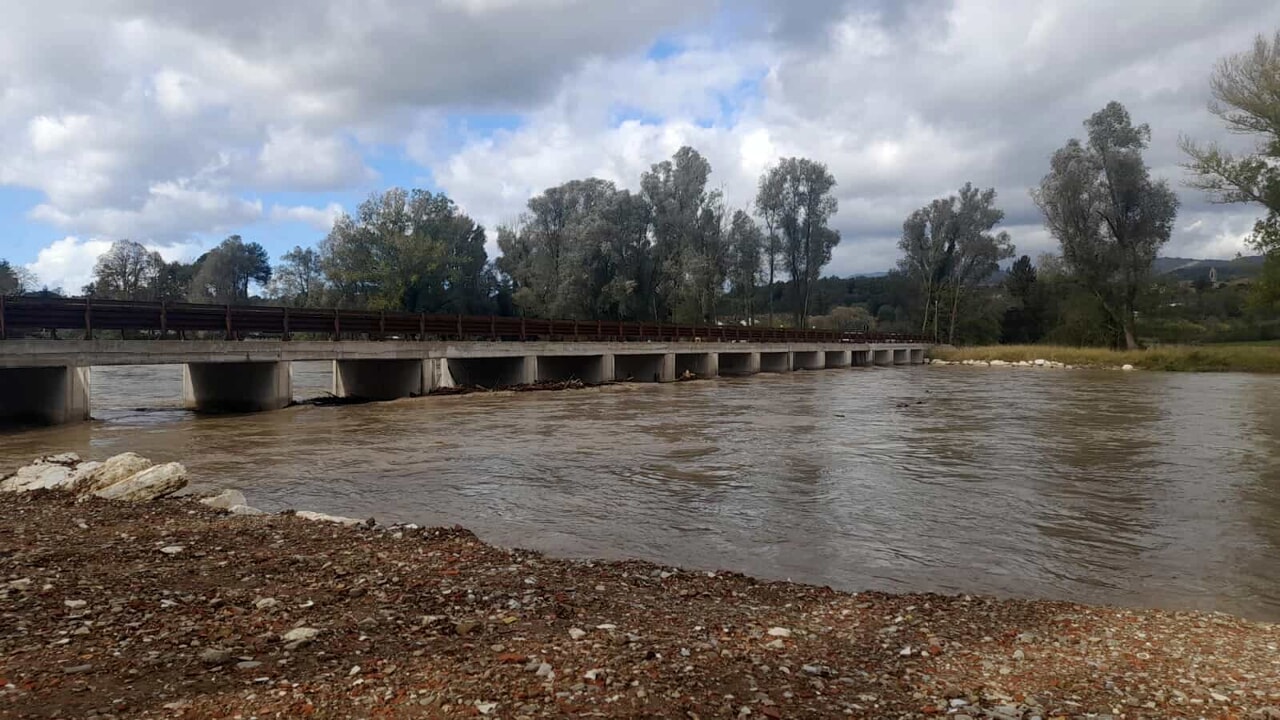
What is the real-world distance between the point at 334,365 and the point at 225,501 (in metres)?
22.1

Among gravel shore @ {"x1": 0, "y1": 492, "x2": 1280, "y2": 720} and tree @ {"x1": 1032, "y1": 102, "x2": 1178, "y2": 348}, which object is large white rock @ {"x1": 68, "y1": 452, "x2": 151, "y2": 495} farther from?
tree @ {"x1": 1032, "y1": 102, "x2": 1178, "y2": 348}

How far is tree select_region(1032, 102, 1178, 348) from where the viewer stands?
54.6 meters

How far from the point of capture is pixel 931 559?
7305 mm

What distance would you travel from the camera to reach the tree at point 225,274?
356ft

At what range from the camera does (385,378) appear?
2883cm

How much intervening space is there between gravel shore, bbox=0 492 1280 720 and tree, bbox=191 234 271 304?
116 meters

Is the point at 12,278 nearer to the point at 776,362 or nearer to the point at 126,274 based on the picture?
the point at 126,274

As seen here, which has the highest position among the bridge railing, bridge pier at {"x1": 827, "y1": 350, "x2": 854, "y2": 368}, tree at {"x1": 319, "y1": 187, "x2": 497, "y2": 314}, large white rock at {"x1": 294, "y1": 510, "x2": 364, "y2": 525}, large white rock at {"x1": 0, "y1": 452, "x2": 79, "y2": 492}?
tree at {"x1": 319, "y1": 187, "x2": 497, "y2": 314}

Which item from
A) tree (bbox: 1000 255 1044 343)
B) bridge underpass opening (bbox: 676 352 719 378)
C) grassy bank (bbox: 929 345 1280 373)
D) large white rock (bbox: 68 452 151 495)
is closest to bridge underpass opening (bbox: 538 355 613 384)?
bridge underpass opening (bbox: 676 352 719 378)

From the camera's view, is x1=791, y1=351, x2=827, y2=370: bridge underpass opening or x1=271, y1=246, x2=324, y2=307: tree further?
A: x1=271, y1=246, x2=324, y2=307: tree

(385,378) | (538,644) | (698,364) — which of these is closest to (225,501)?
(538,644)

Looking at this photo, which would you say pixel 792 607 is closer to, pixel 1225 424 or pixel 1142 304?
pixel 1225 424

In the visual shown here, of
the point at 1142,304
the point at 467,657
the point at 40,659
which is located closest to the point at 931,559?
the point at 467,657

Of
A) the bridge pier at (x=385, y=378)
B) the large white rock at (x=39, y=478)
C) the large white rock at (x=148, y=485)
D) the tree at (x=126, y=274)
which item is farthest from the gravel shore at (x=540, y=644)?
the tree at (x=126, y=274)
